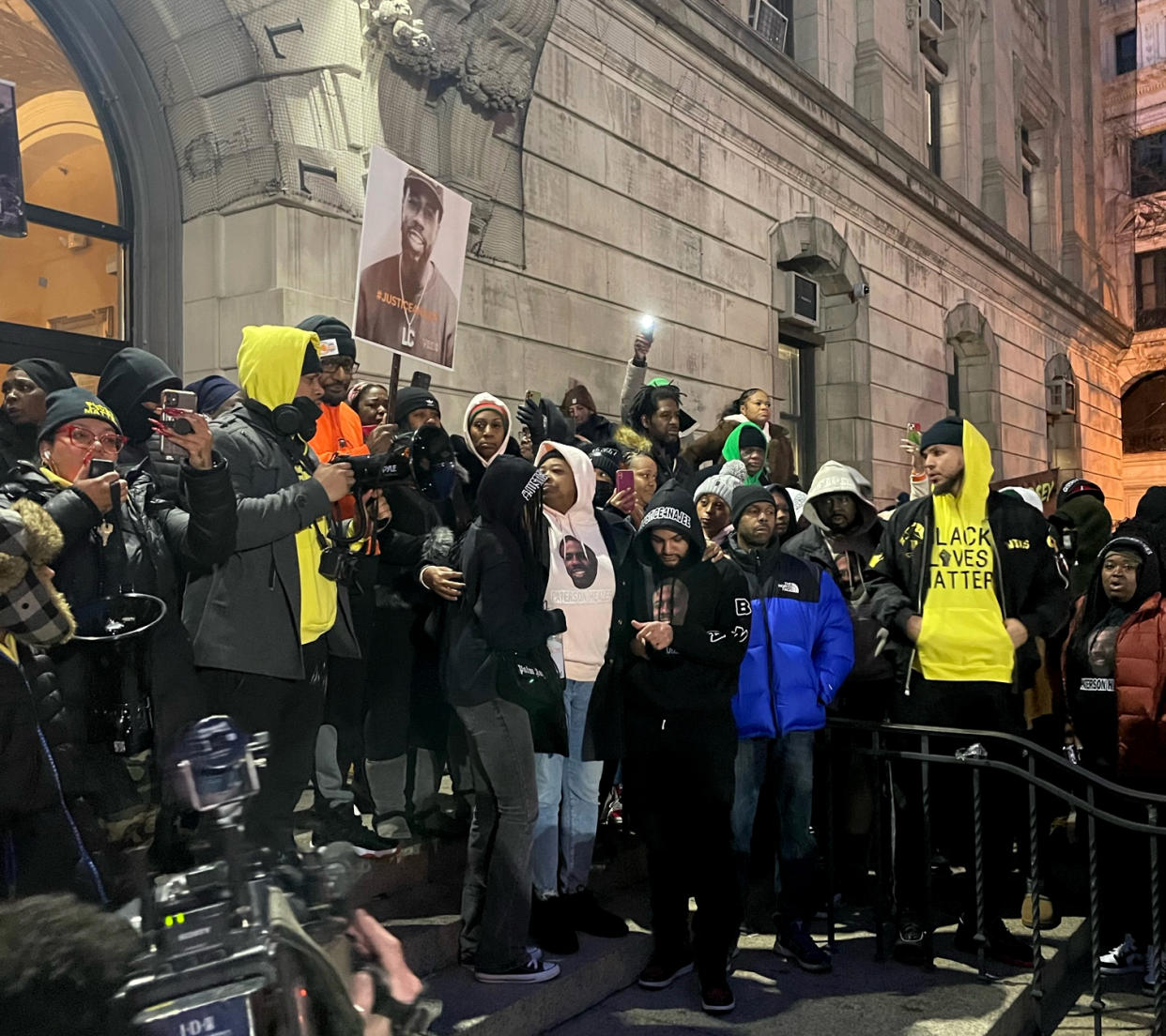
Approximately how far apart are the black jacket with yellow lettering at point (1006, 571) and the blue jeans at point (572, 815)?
1553 mm

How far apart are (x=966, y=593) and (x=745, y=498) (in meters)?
1.05

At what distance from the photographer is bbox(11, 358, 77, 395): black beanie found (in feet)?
12.2

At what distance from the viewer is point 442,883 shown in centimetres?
410

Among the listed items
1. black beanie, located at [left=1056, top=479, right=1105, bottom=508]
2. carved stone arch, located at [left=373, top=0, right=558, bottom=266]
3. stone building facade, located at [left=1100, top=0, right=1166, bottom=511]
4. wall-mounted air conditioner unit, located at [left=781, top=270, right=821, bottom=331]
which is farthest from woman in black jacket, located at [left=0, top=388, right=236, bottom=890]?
stone building facade, located at [left=1100, top=0, right=1166, bottom=511]

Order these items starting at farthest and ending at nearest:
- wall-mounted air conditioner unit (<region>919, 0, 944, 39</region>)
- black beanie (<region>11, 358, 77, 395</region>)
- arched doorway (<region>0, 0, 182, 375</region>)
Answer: wall-mounted air conditioner unit (<region>919, 0, 944, 39</region>), arched doorway (<region>0, 0, 182, 375</region>), black beanie (<region>11, 358, 77, 395</region>)

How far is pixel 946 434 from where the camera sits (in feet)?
15.4

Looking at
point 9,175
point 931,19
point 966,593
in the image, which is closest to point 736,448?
point 966,593

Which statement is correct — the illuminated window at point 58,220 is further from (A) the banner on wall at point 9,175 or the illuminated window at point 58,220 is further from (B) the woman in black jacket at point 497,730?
(B) the woman in black jacket at point 497,730

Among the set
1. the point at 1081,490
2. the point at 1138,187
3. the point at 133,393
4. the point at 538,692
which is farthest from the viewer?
the point at 1138,187

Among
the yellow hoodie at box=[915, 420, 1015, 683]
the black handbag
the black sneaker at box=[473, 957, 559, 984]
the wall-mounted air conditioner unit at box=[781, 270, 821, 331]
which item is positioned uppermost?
the wall-mounted air conditioner unit at box=[781, 270, 821, 331]

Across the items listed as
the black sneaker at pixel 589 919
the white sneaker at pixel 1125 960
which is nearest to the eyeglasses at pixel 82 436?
the black sneaker at pixel 589 919

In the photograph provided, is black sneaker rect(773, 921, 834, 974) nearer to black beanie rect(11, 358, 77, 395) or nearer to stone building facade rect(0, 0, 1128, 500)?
black beanie rect(11, 358, 77, 395)

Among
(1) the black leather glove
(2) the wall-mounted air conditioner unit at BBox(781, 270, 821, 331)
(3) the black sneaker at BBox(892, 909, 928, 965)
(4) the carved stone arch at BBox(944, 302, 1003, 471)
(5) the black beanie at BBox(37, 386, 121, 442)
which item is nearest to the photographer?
(5) the black beanie at BBox(37, 386, 121, 442)

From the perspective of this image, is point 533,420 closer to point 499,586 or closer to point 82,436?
point 499,586
